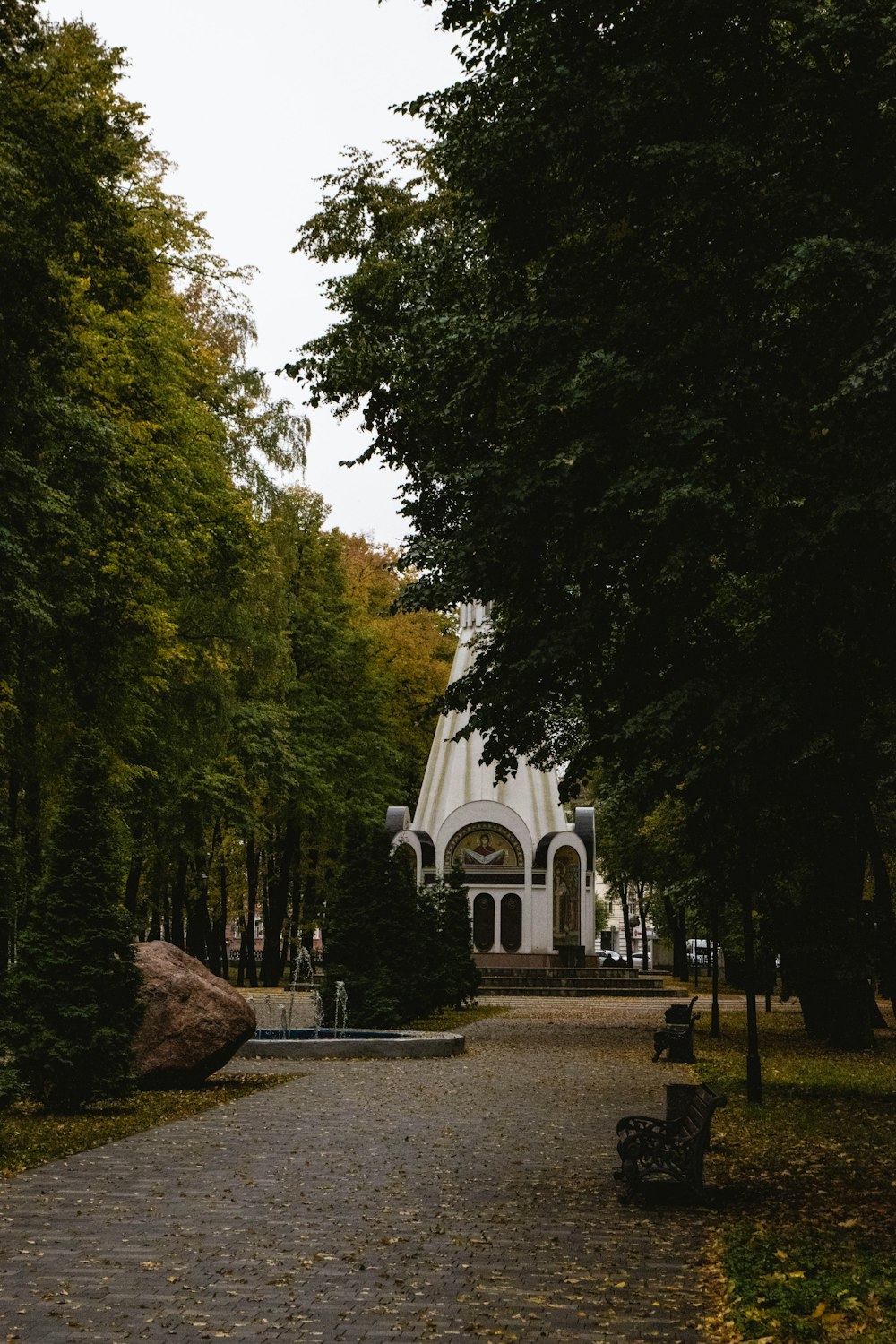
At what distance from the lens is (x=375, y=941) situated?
2647 centimetres

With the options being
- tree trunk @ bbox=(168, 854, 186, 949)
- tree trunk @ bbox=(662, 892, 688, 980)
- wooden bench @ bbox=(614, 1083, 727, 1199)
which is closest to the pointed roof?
tree trunk @ bbox=(662, 892, 688, 980)

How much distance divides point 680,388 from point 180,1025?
9.98 m

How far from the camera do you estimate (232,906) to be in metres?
62.3

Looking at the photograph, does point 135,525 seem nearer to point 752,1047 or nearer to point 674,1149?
point 752,1047

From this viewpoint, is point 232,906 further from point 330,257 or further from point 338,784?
point 330,257

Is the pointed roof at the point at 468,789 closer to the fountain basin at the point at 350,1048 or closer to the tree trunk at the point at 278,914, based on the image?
the tree trunk at the point at 278,914

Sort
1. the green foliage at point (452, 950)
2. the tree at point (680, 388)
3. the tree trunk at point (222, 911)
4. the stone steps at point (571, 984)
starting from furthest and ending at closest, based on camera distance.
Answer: the tree trunk at point (222, 911) < the stone steps at point (571, 984) < the green foliage at point (452, 950) < the tree at point (680, 388)

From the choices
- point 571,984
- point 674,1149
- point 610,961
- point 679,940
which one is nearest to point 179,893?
point 571,984

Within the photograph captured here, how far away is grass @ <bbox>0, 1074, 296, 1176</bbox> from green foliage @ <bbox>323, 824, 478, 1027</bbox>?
7847 mm

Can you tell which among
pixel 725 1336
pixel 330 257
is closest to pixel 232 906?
pixel 330 257

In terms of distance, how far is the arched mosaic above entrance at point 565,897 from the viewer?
1892 inches

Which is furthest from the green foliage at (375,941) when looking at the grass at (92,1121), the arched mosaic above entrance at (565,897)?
the arched mosaic above entrance at (565,897)

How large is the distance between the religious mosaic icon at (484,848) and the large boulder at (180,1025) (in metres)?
30.7

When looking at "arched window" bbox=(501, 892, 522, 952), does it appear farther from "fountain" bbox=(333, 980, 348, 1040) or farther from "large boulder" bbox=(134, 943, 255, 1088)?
"large boulder" bbox=(134, 943, 255, 1088)
